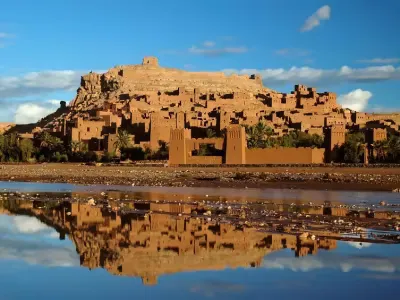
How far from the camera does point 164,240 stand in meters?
14.2

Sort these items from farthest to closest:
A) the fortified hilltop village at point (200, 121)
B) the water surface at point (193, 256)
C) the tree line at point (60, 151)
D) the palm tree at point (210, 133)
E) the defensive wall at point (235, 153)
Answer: the palm tree at point (210, 133), the tree line at point (60, 151), the fortified hilltop village at point (200, 121), the defensive wall at point (235, 153), the water surface at point (193, 256)

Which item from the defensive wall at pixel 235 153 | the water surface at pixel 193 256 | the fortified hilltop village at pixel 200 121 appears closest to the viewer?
the water surface at pixel 193 256

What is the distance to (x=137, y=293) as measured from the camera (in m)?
9.39

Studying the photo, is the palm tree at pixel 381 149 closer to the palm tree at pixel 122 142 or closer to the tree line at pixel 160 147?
the tree line at pixel 160 147

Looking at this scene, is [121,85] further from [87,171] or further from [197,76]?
[87,171]

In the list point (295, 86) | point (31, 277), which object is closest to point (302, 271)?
point (31, 277)

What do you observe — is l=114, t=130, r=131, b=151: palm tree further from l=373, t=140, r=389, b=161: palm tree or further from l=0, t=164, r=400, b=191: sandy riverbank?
l=373, t=140, r=389, b=161: palm tree

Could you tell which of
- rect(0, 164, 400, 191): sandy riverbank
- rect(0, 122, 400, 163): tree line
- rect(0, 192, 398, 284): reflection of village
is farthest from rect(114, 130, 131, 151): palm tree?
rect(0, 192, 398, 284): reflection of village

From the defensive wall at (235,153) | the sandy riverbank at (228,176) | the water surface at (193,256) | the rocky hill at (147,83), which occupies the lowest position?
the water surface at (193,256)

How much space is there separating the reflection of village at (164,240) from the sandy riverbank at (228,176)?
1628 centimetres

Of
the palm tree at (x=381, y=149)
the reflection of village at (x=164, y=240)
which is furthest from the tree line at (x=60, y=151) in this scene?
the reflection of village at (x=164, y=240)

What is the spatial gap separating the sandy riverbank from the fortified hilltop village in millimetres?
3702

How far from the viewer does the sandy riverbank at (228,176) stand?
36719 mm

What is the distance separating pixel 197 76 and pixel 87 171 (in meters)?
70.5
